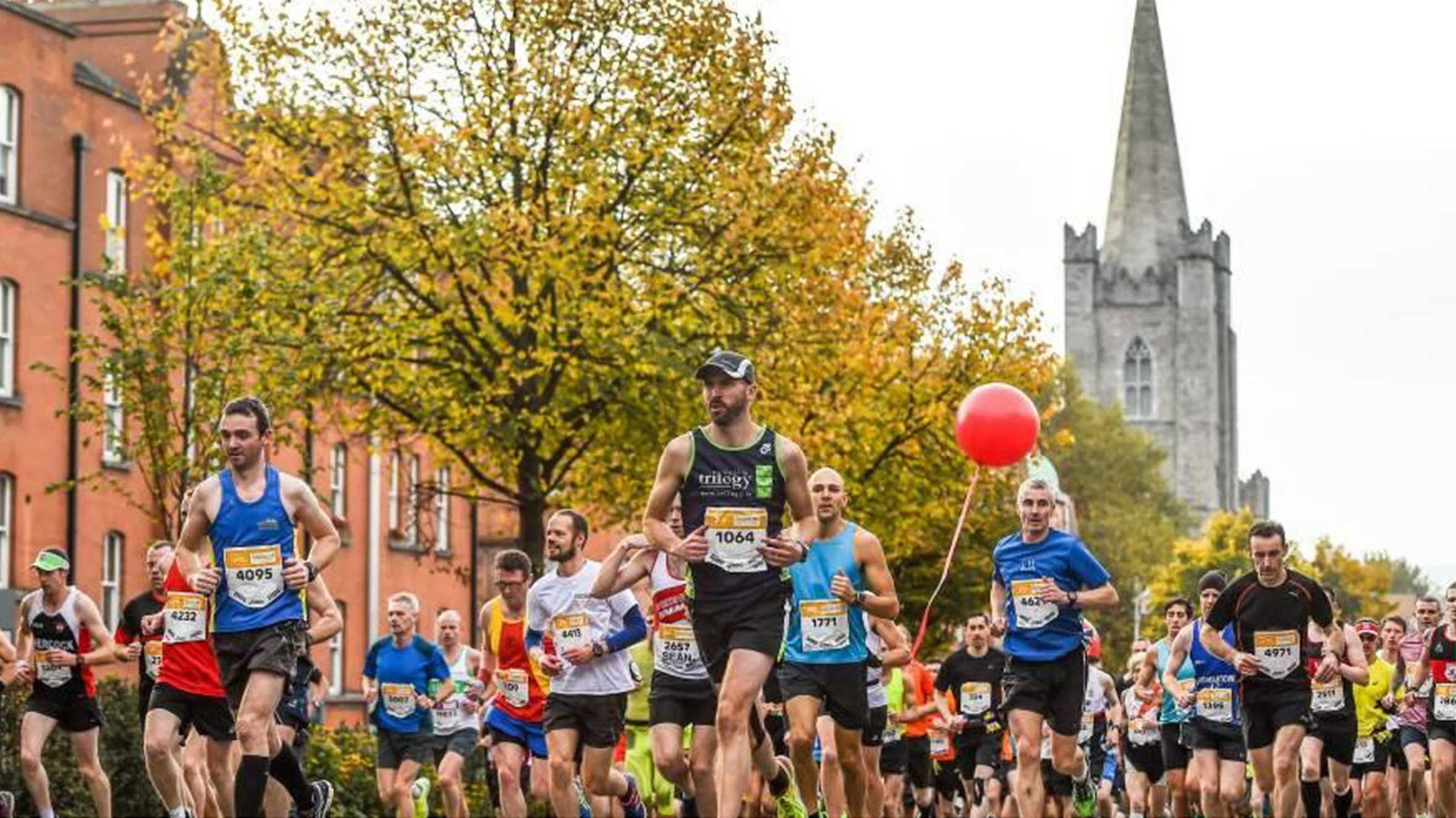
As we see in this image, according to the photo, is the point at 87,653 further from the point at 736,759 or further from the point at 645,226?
the point at 645,226

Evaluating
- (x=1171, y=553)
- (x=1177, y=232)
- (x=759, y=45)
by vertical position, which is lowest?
(x=1171, y=553)

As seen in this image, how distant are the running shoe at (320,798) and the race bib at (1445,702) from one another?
30.4ft

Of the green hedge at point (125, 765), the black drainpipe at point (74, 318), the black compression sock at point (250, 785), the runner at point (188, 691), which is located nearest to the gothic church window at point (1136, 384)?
the black drainpipe at point (74, 318)

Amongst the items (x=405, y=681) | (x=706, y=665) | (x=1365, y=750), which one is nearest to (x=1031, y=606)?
(x=706, y=665)

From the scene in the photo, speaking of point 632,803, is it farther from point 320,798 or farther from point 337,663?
point 337,663

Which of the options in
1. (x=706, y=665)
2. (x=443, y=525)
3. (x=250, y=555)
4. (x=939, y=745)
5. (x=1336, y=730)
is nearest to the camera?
(x=250, y=555)

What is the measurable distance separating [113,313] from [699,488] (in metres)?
18.2

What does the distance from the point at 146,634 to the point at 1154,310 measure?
520ft

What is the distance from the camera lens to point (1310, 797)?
77.8 feet

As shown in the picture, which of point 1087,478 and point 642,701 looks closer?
point 642,701

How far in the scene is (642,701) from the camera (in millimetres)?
22953

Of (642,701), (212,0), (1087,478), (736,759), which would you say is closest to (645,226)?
(212,0)

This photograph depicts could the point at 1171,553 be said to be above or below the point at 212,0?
below

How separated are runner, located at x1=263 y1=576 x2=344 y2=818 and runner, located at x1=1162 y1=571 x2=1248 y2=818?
6.52 meters
